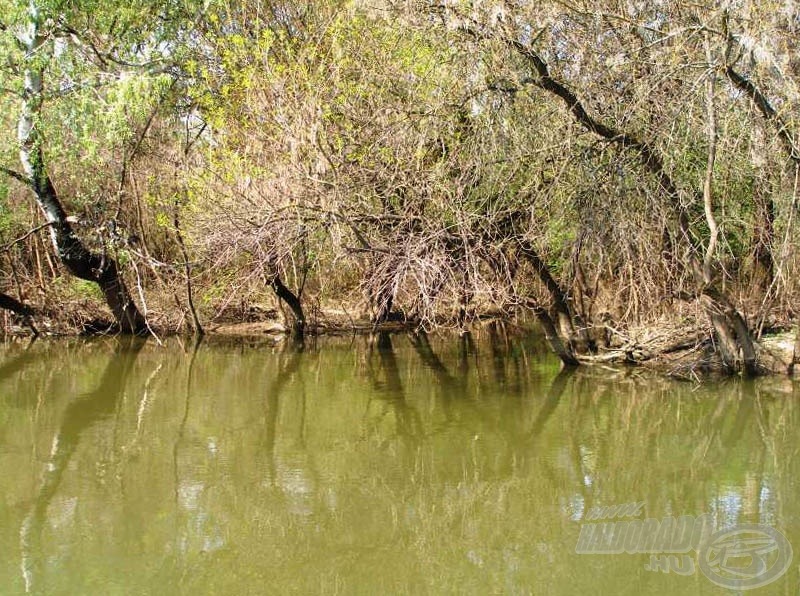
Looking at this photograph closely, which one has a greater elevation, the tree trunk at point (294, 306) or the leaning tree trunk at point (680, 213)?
the leaning tree trunk at point (680, 213)

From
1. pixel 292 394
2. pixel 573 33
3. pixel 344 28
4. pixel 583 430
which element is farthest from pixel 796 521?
pixel 344 28

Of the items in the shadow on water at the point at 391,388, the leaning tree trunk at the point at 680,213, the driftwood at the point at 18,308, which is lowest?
the shadow on water at the point at 391,388

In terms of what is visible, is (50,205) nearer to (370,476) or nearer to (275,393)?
(275,393)

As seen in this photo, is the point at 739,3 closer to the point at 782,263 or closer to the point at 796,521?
the point at 782,263

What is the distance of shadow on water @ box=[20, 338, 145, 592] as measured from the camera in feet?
17.4

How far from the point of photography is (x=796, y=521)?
18.4 ft

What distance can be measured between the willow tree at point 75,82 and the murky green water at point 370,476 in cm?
301

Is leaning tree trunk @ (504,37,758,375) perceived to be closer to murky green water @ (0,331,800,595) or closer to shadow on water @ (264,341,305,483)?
murky green water @ (0,331,800,595)

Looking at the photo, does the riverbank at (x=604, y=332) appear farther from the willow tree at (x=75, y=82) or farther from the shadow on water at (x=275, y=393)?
the willow tree at (x=75, y=82)

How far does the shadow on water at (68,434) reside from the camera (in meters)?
5.31

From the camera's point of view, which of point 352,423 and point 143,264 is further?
point 143,264

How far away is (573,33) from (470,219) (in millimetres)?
2209

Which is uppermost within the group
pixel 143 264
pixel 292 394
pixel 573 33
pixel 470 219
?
pixel 573 33

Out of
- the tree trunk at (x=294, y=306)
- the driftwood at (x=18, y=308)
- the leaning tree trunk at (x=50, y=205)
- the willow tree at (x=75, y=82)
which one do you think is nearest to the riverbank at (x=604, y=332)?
the driftwood at (x=18, y=308)
